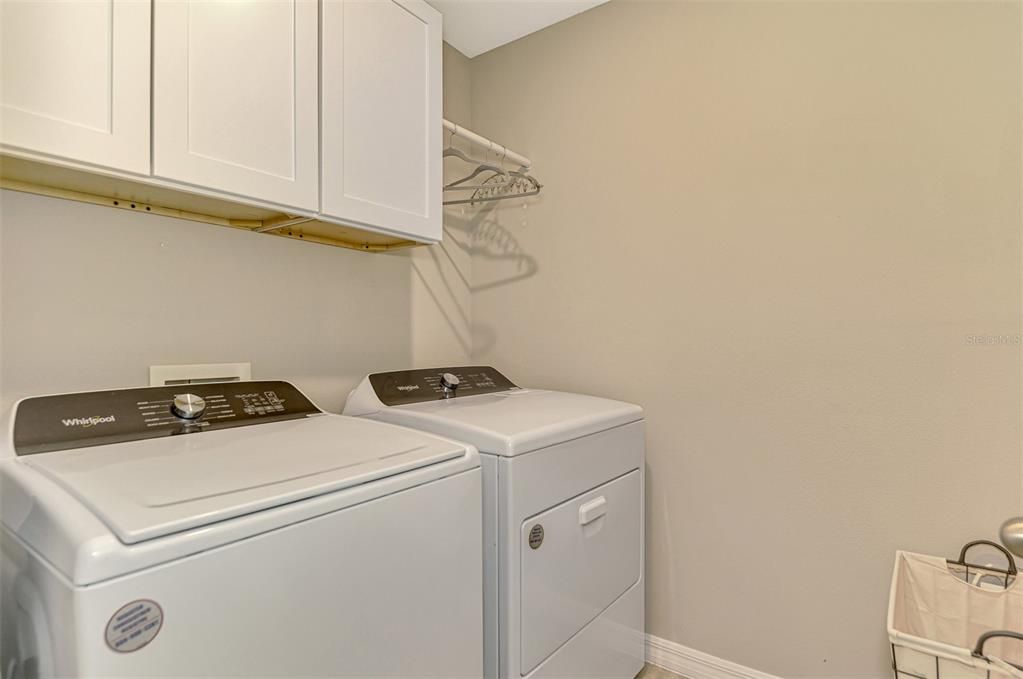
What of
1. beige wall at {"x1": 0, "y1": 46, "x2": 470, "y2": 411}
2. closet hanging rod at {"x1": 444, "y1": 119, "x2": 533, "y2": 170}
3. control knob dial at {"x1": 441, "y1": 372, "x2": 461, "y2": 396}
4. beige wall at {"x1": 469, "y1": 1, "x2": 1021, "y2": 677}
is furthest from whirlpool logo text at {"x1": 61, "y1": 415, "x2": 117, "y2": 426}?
beige wall at {"x1": 469, "y1": 1, "x2": 1021, "y2": 677}

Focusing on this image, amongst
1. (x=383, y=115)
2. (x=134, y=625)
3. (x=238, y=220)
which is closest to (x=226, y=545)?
(x=134, y=625)

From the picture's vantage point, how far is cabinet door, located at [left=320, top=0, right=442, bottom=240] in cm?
135

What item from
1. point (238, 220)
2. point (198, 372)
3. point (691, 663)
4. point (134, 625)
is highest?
point (238, 220)

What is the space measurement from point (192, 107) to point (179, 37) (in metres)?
0.13

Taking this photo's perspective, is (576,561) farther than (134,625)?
Yes

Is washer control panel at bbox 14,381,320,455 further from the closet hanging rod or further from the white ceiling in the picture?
the white ceiling

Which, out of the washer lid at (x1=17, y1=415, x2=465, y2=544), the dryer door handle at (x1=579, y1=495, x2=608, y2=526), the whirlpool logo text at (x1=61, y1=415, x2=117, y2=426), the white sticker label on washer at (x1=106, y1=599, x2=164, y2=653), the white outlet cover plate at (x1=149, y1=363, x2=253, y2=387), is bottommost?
the dryer door handle at (x1=579, y1=495, x2=608, y2=526)

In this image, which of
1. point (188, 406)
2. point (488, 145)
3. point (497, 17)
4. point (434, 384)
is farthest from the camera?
point (497, 17)

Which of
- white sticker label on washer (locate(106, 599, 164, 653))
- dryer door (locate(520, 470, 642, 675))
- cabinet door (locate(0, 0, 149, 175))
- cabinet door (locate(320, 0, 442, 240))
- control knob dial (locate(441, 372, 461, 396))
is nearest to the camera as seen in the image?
white sticker label on washer (locate(106, 599, 164, 653))

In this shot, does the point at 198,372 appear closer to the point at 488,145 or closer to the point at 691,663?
the point at 488,145

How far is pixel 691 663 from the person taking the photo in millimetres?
1770

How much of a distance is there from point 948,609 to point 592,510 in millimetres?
894

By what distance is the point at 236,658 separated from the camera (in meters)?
0.72

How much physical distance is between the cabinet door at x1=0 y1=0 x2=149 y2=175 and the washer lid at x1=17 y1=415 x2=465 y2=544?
1.77 ft
